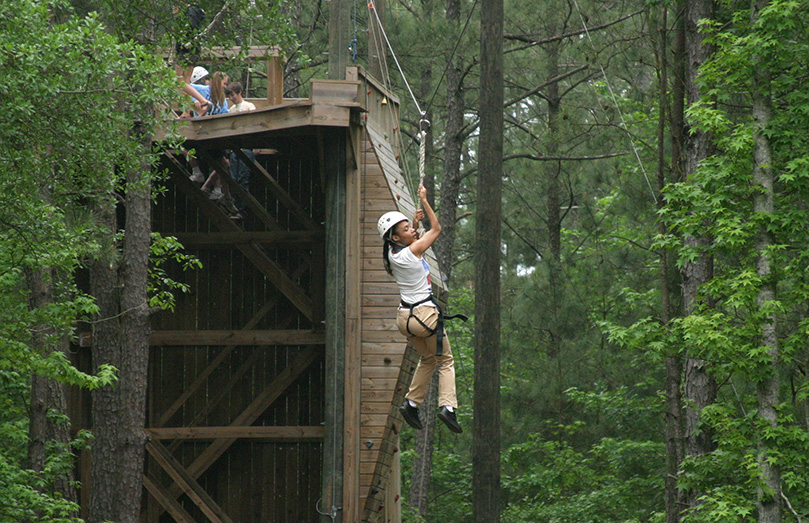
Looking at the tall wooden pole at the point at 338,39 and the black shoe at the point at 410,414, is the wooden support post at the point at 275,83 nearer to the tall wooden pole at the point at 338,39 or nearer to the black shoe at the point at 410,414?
the tall wooden pole at the point at 338,39

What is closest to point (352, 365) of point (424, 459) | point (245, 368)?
point (245, 368)

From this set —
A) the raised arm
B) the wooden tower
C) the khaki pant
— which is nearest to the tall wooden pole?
the wooden tower

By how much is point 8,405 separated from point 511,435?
11661 millimetres

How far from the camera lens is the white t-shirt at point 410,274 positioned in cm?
859

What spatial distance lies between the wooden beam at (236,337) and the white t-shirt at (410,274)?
12.6ft

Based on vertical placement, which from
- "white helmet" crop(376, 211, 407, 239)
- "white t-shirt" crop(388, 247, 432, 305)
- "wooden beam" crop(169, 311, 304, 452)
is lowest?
"wooden beam" crop(169, 311, 304, 452)

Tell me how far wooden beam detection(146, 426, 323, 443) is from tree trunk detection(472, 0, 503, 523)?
2.38 metres

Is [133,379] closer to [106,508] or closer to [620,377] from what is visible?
[106,508]

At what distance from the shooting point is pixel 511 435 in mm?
22484

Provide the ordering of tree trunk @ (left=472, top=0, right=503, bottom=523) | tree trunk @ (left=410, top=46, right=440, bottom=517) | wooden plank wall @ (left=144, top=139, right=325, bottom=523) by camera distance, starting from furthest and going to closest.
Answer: tree trunk @ (left=410, top=46, right=440, bottom=517) → wooden plank wall @ (left=144, top=139, right=325, bottom=523) → tree trunk @ (left=472, top=0, right=503, bottom=523)

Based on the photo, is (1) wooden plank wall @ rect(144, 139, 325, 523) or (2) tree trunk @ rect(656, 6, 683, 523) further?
(2) tree trunk @ rect(656, 6, 683, 523)

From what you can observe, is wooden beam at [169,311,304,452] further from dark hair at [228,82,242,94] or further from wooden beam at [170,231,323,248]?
dark hair at [228,82,242,94]

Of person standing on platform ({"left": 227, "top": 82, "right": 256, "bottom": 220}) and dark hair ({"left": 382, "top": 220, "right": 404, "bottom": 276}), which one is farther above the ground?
person standing on platform ({"left": 227, "top": 82, "right": 256, "bottom": 220})

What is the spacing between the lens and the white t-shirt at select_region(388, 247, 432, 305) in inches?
338
